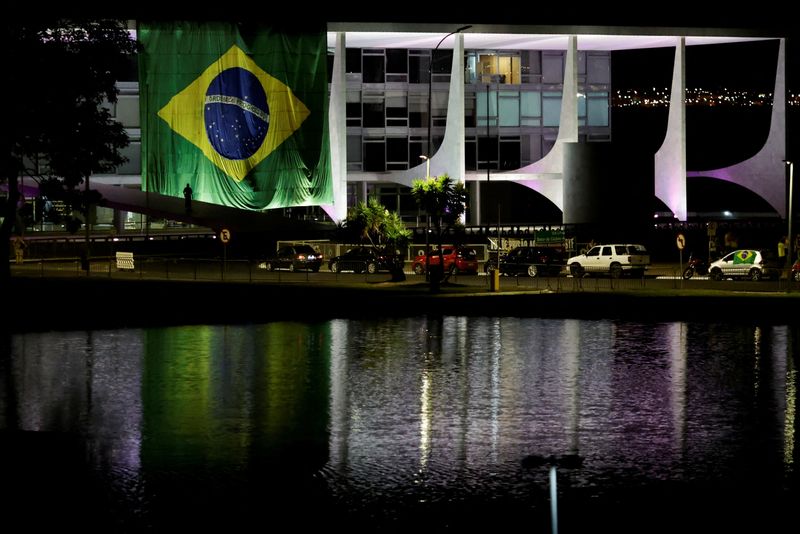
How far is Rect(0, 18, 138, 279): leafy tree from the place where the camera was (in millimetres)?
37719

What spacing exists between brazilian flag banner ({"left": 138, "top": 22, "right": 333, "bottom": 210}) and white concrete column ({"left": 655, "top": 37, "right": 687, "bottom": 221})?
23221 mm

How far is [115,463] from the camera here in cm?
1334

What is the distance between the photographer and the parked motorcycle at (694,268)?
165 ft

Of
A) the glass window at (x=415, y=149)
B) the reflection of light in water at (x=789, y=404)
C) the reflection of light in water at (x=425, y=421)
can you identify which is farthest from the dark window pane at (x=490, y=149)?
the reflection of light in water at (x=425, y=421)

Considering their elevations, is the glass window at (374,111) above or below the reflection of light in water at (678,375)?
above

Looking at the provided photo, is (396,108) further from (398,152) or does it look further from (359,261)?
(359,261)

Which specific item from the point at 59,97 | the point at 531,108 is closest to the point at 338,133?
the point at 531,108

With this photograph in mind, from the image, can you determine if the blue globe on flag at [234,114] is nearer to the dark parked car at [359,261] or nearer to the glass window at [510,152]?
the dark parked car at [359,261]

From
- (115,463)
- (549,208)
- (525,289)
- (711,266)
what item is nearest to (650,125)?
(549,208)

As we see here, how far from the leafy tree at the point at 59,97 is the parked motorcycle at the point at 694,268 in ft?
80.6

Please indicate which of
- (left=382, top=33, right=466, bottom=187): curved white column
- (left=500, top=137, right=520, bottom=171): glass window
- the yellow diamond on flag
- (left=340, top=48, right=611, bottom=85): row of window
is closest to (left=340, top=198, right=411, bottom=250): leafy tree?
the yellow diamond on flag

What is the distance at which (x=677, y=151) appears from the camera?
252 feet

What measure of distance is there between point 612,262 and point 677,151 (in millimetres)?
29079

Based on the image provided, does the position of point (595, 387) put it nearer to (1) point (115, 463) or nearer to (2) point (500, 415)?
(2) point (500, 415)
